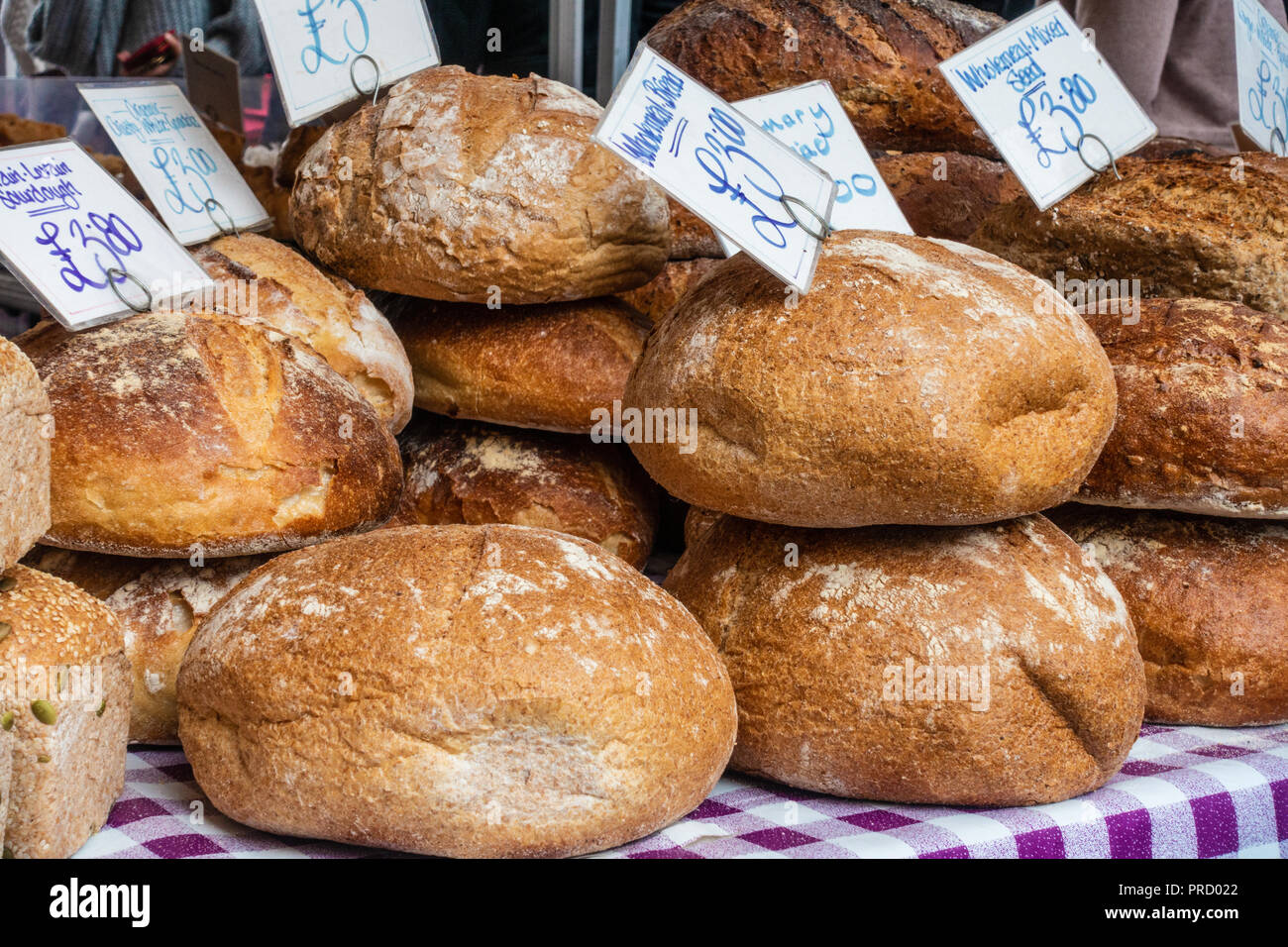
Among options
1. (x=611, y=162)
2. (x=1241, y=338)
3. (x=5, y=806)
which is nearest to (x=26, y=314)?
(x=611, y=162)

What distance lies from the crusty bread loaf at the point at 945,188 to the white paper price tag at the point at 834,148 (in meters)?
0.52

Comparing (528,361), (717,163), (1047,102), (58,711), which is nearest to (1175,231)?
(1047,102)

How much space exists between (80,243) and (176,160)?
1.82ft

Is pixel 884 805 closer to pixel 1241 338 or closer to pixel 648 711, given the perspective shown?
pixel 648 711

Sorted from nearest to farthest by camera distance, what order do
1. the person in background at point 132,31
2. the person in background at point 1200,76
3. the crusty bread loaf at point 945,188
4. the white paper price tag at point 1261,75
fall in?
the white paper price tag at point 1261,75 → the crusty bread loaf at point 945,188 → the person in background at point 1200,76 → the person in background at point 132,31

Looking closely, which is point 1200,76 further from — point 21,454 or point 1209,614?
point 21,454


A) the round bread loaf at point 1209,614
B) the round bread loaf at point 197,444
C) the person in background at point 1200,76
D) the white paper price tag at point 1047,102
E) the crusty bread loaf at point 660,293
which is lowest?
the round bread loaf at point 1209,614

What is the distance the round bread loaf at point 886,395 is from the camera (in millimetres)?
1478

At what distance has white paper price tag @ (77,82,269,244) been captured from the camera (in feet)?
7.29

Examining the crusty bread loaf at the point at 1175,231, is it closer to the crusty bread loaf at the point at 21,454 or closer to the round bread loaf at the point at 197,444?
the round bread loaf at the point at 197,444

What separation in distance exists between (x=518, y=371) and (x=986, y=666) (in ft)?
3.52

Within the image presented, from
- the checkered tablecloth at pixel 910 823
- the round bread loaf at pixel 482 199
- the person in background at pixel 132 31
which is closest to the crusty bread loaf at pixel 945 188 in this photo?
the round bread loaf at pixel 482 199

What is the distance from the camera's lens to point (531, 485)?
2406 millimetres
